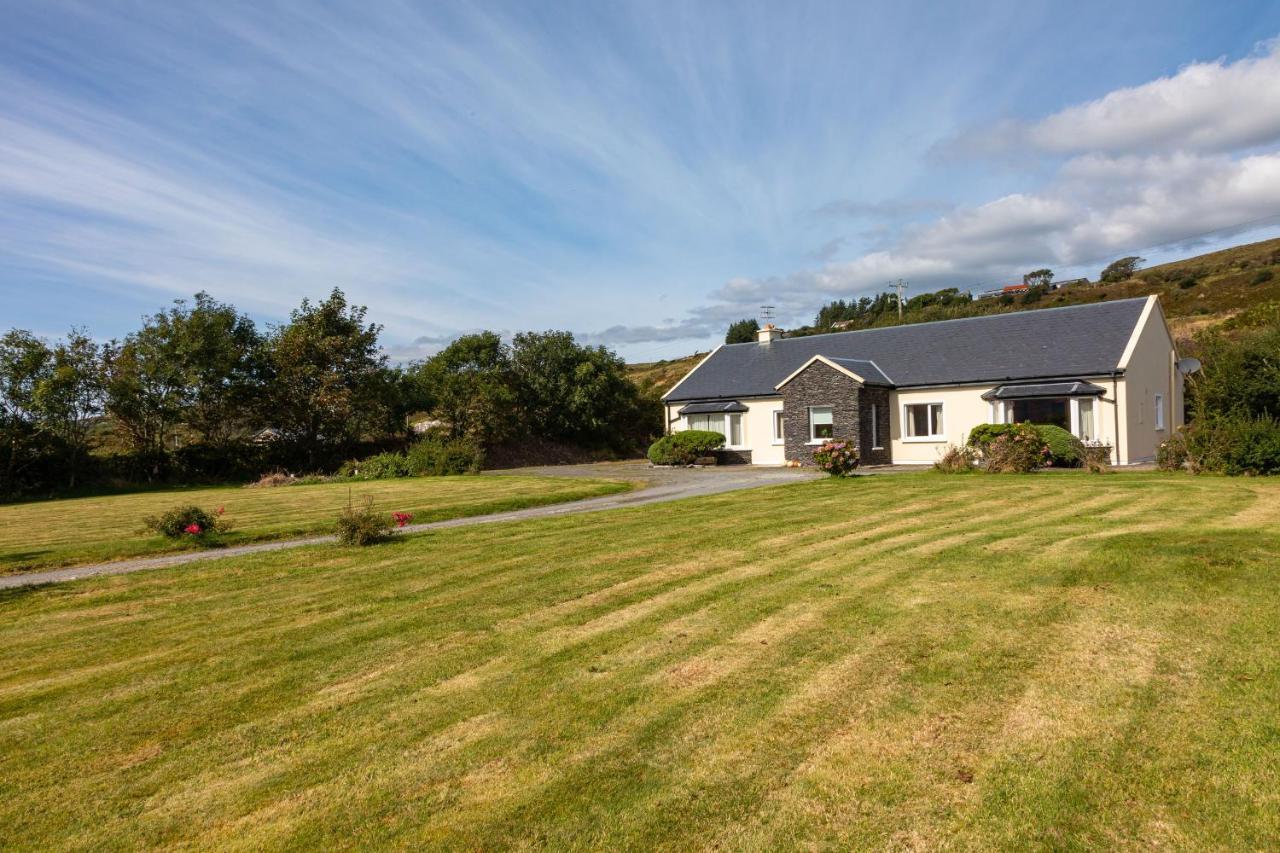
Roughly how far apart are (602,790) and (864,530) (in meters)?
7.51

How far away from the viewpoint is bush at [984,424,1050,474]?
19734 mm

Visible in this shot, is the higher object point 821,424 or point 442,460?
point 821,424

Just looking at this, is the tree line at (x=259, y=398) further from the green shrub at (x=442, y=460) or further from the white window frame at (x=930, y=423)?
the white window frame at (x=930, y=423)

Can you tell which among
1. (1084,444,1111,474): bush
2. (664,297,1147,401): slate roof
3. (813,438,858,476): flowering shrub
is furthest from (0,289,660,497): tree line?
(1084,444,1111,474): bush

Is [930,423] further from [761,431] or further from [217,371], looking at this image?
[217,371]

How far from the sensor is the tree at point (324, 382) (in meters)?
33.1

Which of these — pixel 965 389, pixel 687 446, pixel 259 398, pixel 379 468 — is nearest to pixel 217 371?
pixel 259 398

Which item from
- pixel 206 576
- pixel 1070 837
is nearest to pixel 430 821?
pixel 1070 837

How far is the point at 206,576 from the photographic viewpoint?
9242mm

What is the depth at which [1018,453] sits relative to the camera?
19.8 m

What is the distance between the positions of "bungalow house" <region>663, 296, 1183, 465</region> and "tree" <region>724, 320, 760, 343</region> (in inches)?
1798

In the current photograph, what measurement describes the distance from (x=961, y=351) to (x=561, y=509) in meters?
19.0

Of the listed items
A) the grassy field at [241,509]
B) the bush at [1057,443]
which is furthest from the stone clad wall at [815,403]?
the grassy field at [241,509]

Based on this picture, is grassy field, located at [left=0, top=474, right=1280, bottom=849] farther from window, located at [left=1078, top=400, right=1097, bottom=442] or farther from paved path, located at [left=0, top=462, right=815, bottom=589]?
window, located at [left=1078, top=400, right=1097, bottom=442]
